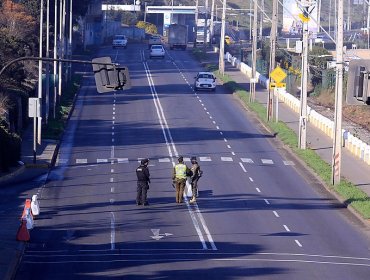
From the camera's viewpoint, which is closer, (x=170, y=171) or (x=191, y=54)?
(x=170, y=171)

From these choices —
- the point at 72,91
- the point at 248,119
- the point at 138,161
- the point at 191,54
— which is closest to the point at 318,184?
the point at 138,161

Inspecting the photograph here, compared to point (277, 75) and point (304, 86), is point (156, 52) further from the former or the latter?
point (304, 86)

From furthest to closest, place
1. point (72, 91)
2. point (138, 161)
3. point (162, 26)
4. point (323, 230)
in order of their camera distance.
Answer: point (162, 26)
point (72, 91)
point (138, 161)
point (323, 230)

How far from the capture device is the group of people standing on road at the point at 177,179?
3288 centimetres

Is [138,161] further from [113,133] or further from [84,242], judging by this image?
[84,242]

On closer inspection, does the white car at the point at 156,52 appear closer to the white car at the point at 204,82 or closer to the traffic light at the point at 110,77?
the white car at the point at 204,82

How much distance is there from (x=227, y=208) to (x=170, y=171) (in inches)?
361

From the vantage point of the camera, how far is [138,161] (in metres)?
Answer: 45.2

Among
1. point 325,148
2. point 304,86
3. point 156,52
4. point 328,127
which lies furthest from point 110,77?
point 156,52

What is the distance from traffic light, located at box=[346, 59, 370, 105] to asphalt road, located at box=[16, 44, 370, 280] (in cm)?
805

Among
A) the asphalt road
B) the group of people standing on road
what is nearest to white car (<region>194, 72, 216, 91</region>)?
the asphalt road

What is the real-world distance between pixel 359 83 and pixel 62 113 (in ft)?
155

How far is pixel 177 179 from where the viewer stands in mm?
33531

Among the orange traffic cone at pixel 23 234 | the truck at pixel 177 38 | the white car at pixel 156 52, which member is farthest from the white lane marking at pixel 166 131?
the truck at pixel 177 38
